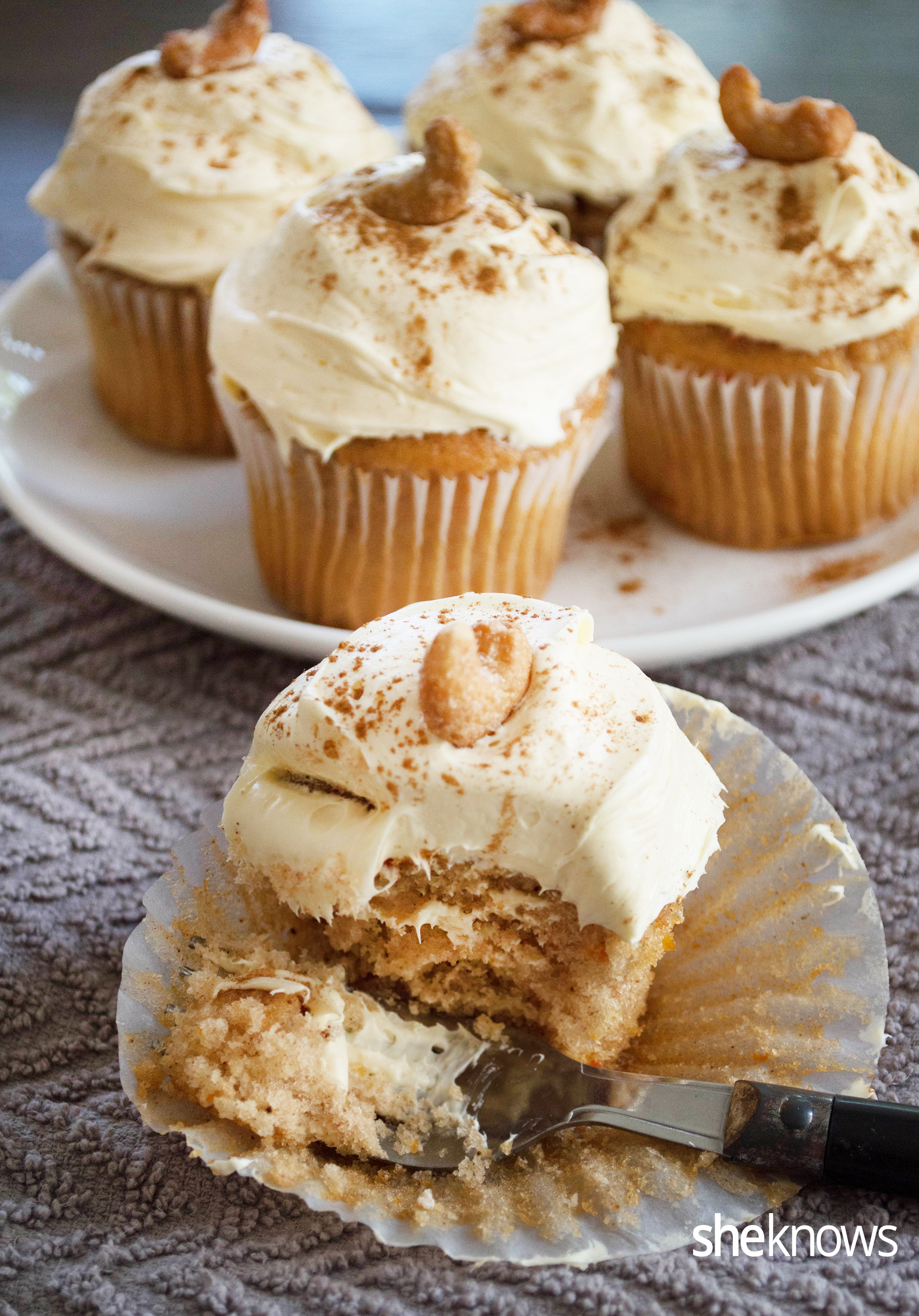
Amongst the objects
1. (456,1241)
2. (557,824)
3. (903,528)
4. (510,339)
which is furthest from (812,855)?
(903,528)

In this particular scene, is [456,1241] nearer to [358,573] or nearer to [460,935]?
[460,935]

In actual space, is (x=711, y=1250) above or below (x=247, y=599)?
above

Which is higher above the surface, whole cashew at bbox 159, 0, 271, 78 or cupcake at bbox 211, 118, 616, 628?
whole cashew at bbox 159, 0, 271, 78

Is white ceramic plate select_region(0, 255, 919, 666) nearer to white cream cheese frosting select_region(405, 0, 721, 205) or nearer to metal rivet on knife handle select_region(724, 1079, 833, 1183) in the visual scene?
white cream cheese frosting select_region(405, 0, 721, 205)

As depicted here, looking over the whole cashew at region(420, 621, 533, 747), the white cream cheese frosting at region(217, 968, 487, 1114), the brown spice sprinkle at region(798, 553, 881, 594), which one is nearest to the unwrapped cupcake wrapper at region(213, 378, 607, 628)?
the brown spice sprinkle at region(798, 553, 881, 594)

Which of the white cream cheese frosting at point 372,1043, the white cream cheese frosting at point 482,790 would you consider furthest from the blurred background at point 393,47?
the white cream cheese frosting at point 372,1043

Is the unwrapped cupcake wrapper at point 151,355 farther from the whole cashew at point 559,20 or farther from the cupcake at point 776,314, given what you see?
the whole cashew at point 559,20

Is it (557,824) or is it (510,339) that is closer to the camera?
(557,824)

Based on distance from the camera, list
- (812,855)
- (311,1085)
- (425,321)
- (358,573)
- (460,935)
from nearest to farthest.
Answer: (311,1085)
(460,935)
(812,855)
(425,321)
(358,573)
